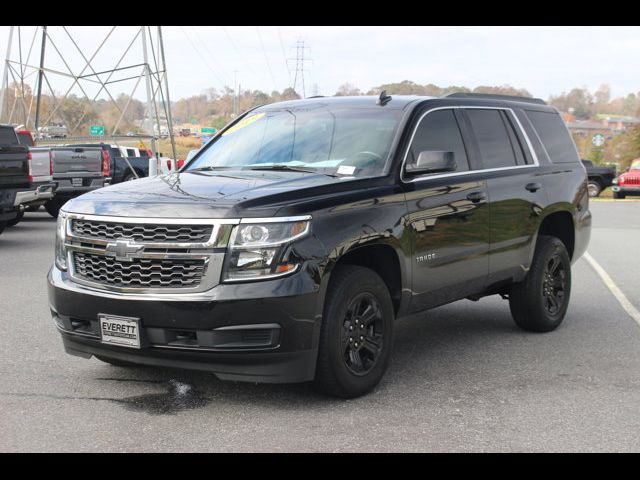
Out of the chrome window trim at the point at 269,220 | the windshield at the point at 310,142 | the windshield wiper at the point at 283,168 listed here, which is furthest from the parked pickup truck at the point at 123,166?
the chrome window trim at the point at 269,220

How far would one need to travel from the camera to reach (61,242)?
5.30 metres

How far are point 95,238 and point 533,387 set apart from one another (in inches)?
116

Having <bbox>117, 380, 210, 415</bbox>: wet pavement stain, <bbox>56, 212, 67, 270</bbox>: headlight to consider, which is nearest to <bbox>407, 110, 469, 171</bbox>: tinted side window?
<bbox>117, 380, 210, 415</bbox>: wet pavement stain

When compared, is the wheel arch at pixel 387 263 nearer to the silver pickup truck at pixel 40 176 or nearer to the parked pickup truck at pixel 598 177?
the silver pickup truck at pixel 40 176

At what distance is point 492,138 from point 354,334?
2.48 m

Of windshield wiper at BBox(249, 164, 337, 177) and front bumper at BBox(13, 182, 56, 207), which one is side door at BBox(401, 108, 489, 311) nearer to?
windshield wiper at BBox(249, 164, 337, 177)

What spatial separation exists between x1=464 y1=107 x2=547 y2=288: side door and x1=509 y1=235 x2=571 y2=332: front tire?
0.61 feet

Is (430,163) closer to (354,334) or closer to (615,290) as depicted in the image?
(354,334)

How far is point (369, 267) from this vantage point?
5.48 meters

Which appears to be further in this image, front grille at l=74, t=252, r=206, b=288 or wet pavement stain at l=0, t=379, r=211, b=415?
wet pavement stain at l=0, t=379, r=211, b=415

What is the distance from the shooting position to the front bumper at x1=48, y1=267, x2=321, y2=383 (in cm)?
459

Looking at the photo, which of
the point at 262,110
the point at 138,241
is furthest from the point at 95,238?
the point at 262,110

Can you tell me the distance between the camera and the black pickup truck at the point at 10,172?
42.2ft

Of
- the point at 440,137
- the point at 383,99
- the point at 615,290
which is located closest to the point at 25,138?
the point at 615,290
